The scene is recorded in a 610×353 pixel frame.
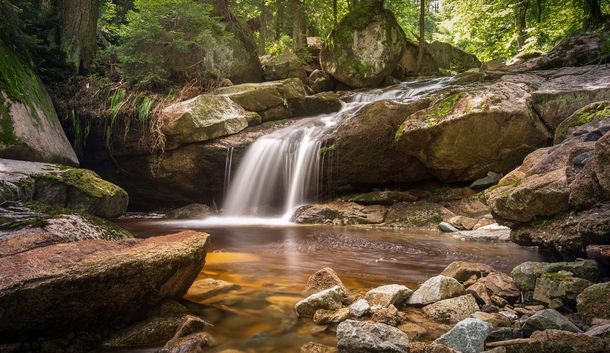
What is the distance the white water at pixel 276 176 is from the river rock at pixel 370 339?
26.7ft

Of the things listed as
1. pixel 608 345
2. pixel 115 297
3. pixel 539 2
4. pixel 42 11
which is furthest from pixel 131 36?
pixel 539 2

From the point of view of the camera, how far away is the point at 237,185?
11719 millimetres

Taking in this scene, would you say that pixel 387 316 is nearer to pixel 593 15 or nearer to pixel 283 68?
pixel 283 68

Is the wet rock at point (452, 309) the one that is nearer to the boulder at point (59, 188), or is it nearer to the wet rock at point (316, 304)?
the wet rock at point (316, 304)

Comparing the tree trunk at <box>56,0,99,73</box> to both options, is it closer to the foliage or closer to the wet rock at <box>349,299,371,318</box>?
the foliage

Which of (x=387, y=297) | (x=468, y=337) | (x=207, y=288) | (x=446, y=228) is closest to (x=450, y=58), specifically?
(x=446, y=228)

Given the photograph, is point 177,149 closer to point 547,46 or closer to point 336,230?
point 336,230

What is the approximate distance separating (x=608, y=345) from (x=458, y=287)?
141cm

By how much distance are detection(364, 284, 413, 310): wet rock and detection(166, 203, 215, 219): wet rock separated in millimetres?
8798

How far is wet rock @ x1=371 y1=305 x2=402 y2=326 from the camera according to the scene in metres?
3.05

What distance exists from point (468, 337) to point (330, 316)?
1042 millimetres

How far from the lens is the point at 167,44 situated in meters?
12.8

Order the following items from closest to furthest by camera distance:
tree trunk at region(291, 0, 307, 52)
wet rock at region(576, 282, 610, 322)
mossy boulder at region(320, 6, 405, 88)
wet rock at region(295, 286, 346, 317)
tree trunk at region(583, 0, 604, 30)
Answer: wet rock at region(576, 282, 610, 322)
wet rock at region(295, 286, 346, 317)
tree trunk at region(583, 0, 604, 30)
mossy boulder at region(320, 6, 405, 88)
tree trunk at region(291, 0, 307, 52)

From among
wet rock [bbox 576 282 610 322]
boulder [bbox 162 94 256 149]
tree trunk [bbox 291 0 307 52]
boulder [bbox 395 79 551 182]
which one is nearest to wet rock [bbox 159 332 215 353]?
wet rock [bbox 576 282 610 322]
